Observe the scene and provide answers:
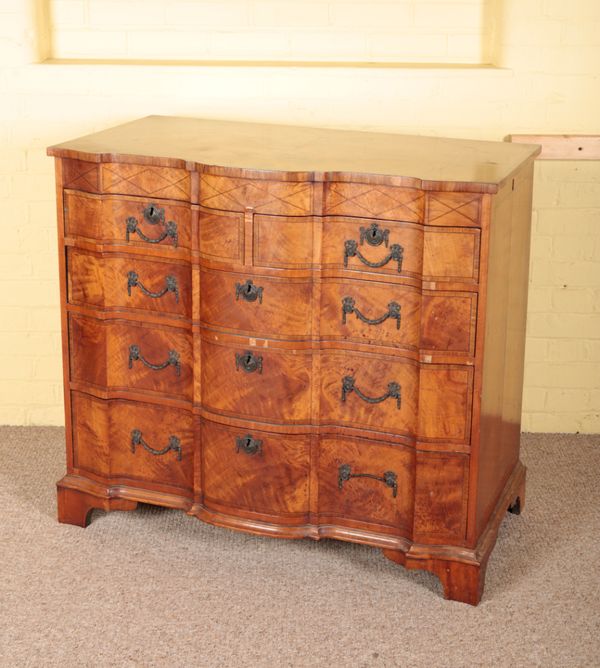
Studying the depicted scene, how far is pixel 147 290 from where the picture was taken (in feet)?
10.6

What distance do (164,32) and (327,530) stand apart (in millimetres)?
1878

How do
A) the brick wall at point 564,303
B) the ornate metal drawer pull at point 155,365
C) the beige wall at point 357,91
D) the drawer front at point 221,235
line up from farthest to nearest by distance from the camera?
the brick wall at point 564,303, the beige wall at point 357,91, the ornate metal drawer pull at point 155,365, the drawer front at point 221,235

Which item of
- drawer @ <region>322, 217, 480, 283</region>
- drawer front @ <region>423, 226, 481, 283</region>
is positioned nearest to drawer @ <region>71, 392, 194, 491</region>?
drawer @ <region>322, 217, 480, 283</region>

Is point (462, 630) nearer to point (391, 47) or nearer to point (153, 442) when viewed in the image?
point (153, 442)

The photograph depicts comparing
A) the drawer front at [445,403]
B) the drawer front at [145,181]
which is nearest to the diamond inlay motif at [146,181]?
the drawer front at [145,181]

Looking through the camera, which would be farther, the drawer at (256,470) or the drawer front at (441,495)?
the drawer at (256,470)

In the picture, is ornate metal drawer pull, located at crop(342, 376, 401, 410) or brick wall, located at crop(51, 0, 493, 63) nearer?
ornate metal drawer pull, located at crop(342, 376, 401, 410)

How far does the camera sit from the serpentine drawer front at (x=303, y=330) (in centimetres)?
295

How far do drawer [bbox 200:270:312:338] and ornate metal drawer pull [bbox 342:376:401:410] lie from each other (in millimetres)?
171

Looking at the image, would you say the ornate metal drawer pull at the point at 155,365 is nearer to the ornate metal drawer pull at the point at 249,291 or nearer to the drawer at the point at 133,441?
the drawer at the point at 133,441

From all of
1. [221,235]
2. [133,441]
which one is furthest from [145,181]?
[133,441]

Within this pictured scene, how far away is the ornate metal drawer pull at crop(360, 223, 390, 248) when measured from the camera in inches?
116

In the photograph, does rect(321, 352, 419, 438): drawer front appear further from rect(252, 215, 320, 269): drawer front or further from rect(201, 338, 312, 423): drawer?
rect(252, 215, 320, 269): drawer front

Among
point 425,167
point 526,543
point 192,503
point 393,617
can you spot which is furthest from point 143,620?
point 425,167
